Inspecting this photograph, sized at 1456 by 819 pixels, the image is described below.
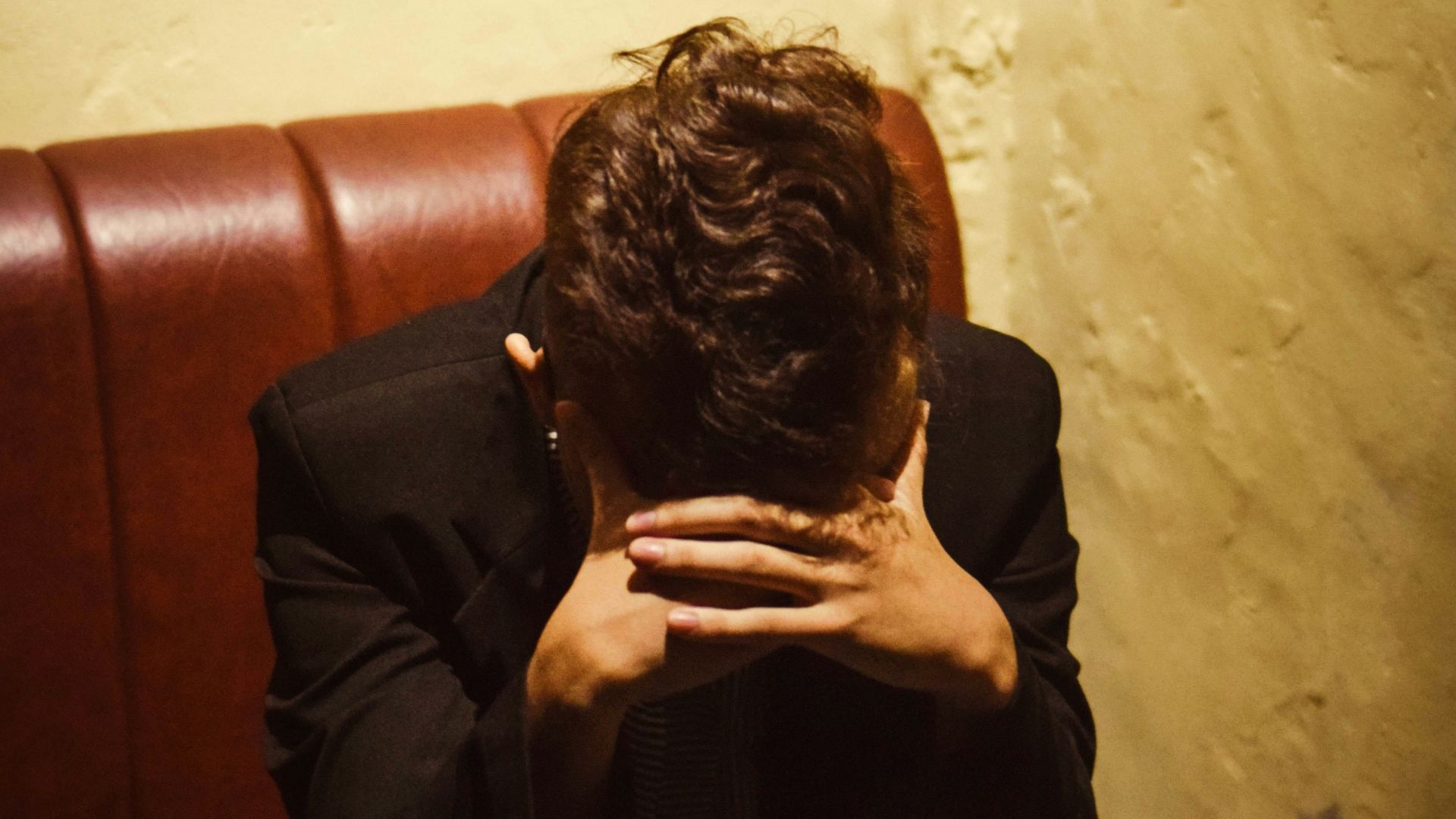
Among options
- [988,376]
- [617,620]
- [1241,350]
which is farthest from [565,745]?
[1241,350]

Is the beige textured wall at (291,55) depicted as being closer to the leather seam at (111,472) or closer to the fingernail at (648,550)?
the leather seam at (111,472)

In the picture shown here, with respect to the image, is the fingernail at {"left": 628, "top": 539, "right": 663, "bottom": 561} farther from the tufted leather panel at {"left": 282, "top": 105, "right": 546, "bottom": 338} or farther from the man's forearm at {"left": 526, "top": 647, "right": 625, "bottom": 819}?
the tufted leather panel at {"left": 282, "top": 105, "right": 546, "bottom": 338}

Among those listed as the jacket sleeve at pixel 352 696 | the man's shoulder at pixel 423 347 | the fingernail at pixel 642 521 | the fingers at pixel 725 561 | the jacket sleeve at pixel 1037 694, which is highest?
the man's shoulder at pixel 423 347

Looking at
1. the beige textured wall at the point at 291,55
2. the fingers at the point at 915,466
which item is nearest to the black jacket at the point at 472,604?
the fingers at the point at 915,466

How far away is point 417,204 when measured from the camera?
100cm

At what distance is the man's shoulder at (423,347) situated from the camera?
0.81 meters

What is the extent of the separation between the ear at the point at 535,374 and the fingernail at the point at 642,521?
0.12 meters

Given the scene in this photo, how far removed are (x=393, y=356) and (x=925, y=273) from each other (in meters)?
0.39

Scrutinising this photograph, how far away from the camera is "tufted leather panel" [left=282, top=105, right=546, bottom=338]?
99cm

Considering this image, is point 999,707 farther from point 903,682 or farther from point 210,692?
point 210,692

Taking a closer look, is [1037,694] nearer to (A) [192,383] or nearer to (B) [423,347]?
(B) [423,347]

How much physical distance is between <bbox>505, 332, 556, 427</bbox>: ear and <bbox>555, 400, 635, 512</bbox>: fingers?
0.05m

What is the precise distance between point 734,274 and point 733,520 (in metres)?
0.14

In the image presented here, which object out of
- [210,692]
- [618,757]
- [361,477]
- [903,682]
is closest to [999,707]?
[903,682]
